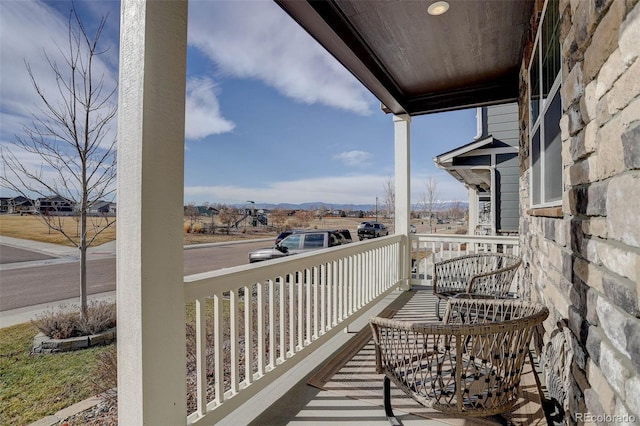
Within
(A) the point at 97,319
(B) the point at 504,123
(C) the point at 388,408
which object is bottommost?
(C) the point at 388,408

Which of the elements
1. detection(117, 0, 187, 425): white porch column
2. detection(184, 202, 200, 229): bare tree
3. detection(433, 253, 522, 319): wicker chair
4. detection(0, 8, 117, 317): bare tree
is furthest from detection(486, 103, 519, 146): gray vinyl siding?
detection(117, 0, 187, 425): white porch column

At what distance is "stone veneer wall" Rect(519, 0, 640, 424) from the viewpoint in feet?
3.04

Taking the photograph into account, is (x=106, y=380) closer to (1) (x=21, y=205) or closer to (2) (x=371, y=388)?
(1) (x=21, y=205)

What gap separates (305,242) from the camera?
24.5 ft

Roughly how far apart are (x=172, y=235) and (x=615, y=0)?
1.78 meters

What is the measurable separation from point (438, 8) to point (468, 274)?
9.10ft

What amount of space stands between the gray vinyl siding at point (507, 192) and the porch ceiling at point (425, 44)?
9.25 feet

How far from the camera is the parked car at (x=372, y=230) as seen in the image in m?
13.4

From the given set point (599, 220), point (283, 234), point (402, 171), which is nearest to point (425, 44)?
point (402, 171)

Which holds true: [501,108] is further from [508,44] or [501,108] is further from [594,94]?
[594,94]

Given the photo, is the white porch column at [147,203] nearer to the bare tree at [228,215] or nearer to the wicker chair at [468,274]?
the wicker chair at [468,274]

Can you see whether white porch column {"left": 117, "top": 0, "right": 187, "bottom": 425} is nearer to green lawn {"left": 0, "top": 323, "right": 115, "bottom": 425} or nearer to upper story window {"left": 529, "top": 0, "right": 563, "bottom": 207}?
green lawn {"left": 0, "top": 323, "right": 115, "bottom": 425}

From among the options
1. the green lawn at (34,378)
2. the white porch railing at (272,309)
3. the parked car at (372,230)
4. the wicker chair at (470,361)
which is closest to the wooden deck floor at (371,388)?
the wicker chair at (470,361)

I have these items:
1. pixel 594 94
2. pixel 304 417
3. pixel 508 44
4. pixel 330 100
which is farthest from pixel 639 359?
pixel 330 100
